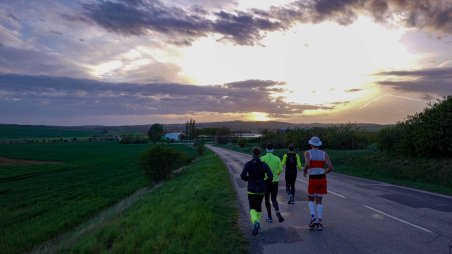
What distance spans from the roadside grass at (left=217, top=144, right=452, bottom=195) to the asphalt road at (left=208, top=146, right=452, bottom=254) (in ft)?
14.8

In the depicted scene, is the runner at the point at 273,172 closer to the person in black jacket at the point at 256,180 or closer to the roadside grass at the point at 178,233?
the roadside grass at the point at 178,233

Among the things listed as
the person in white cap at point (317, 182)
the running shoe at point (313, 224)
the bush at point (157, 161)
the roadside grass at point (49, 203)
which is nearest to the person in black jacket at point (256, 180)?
the person in white cap at point (317, 182)

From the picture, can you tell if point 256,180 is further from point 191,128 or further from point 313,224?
point 191,128

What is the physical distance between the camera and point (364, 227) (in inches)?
360

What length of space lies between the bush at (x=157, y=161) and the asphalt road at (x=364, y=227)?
1519 cm

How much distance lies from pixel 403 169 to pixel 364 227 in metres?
15.6

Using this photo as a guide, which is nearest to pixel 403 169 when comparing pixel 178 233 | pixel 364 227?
pixel 364 227

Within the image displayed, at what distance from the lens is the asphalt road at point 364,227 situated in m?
7.46

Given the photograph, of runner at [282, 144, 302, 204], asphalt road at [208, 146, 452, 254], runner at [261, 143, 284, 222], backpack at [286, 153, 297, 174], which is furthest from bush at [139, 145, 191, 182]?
runner at [261, 143, 284, 222]

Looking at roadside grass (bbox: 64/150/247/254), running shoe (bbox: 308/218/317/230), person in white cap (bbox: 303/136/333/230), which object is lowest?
roadside grass (bbox: 64/150/247/254)

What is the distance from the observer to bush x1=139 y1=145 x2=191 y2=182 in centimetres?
2852

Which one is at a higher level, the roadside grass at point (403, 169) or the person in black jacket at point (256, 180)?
the person in black jacket at point (256, 180)

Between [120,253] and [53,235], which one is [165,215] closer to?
[120,253]

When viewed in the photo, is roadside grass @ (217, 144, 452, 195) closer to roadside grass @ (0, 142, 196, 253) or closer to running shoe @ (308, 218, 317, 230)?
running shoe @ (308, 218, 317, 230)
